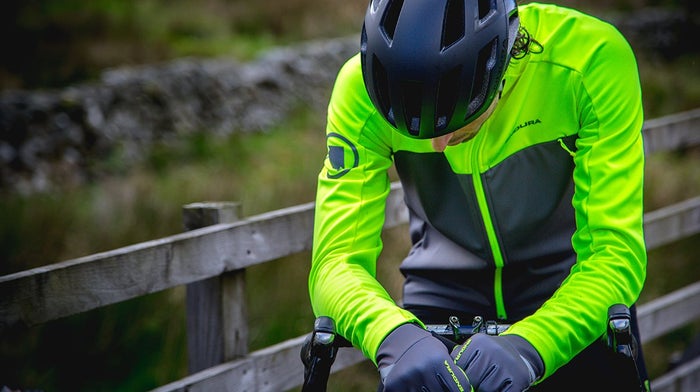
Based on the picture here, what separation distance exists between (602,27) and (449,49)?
0.57m

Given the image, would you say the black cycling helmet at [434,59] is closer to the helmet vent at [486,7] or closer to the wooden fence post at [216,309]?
the helmet vent at [486,7]

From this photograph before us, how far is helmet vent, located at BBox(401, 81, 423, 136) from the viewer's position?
210 cm

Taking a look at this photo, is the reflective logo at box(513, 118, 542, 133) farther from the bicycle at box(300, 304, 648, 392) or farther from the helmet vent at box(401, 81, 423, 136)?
the bicycle at box(300, 304, 648, 392)

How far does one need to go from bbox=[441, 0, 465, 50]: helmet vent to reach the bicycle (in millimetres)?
690

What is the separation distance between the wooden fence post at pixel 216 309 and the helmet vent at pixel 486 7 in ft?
5.06

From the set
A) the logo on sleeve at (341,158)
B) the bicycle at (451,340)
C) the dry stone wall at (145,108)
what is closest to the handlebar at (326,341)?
the bicycle at (451,340)

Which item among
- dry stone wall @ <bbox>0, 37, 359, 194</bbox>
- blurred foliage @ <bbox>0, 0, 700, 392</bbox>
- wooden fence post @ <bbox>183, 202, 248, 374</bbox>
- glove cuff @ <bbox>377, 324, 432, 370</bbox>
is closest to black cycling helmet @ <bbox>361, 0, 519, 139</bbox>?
glove cuff @ <bbox>377, 324, 432, 370</bbox>

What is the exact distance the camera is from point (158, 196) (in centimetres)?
668

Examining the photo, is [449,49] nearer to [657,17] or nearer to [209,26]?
[209,26]

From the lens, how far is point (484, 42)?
212 cm

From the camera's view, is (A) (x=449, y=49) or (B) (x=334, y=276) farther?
(B) (x=334, y=276)

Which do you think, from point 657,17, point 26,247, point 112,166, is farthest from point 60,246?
point 657,17

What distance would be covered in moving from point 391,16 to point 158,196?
4830 millimetres

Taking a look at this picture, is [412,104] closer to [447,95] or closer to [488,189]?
[447,95]
